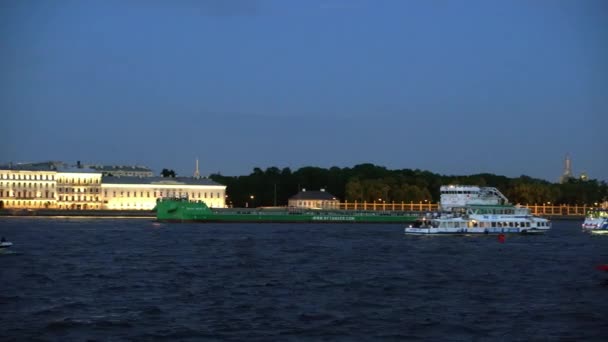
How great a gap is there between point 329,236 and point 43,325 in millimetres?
53315

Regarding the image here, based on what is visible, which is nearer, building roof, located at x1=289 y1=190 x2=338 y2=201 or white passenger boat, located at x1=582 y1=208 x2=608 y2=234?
white passenger boat, located at x1=582 y1=208 x2=608 y2=234

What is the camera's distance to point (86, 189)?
157 meters

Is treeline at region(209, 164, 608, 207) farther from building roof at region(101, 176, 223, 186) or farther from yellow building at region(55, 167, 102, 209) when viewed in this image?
yellow building at region(55, 167, 102, 209)

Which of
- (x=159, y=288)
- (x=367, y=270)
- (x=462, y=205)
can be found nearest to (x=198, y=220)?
(x=462, y=205)

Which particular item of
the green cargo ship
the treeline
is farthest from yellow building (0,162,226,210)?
the green cargo ship

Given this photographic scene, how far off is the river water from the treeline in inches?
3640

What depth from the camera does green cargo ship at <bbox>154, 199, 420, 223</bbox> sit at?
377 ft

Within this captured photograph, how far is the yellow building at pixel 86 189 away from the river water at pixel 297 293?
91.9 meters

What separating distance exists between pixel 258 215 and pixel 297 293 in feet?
274

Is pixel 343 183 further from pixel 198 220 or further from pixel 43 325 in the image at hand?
pixel 43 325

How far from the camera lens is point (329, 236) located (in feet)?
267

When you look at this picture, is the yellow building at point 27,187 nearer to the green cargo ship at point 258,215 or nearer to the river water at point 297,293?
the green cargo ship at point 258,215

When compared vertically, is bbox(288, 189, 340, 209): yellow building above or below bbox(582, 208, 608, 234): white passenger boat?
above

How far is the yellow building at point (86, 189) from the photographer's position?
154 metres
